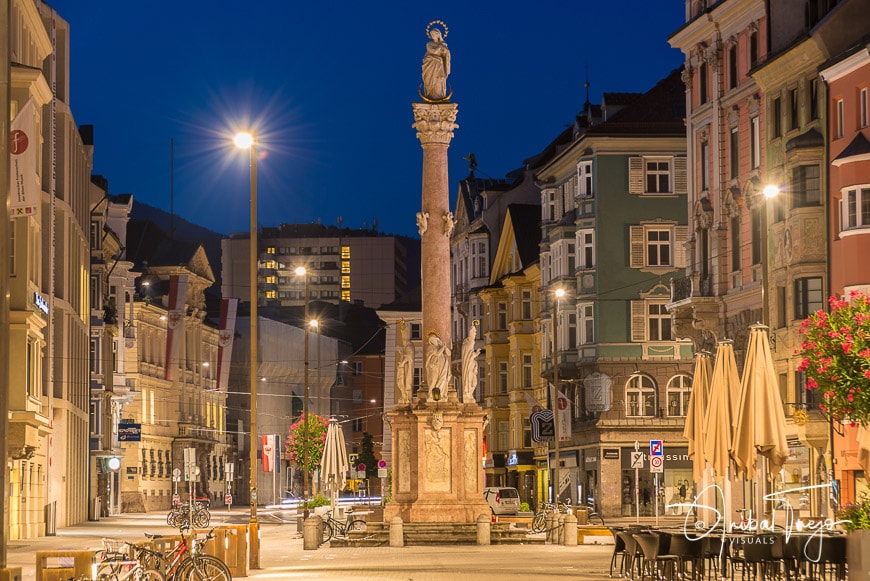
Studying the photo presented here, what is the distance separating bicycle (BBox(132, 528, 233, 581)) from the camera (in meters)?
25.1

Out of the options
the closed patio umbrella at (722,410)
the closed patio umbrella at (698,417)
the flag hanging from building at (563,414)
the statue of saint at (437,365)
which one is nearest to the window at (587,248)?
the flag hanging from building at (563,414)

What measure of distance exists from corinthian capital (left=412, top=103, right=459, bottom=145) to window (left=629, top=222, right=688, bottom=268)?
30.0m

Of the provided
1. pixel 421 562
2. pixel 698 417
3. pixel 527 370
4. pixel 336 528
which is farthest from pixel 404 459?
pixel 527 370

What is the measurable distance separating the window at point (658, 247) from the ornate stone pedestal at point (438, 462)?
32.6m

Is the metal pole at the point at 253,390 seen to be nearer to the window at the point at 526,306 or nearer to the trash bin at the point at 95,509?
the trash bin at the point at 95,509

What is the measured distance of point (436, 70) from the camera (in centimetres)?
4925

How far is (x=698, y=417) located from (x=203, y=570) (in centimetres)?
1149

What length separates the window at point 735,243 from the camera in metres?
57.0

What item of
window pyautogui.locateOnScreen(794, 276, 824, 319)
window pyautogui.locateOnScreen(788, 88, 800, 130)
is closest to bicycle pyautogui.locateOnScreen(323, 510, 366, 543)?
window pyautogui.locateOnScreen(794, 276, 824, 319)

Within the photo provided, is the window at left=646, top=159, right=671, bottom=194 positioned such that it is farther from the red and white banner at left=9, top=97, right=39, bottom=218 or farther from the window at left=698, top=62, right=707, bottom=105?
the red and white banner at left=9, top=97, right=39, bottom=218

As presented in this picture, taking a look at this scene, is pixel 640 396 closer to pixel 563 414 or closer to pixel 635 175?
pixel 563 414

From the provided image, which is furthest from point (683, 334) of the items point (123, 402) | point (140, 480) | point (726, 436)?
point (140, 480)

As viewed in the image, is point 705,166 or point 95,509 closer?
point 705,166

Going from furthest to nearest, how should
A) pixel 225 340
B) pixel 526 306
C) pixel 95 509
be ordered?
pixel 225 340
pixel 526 306
pixel 95 509
